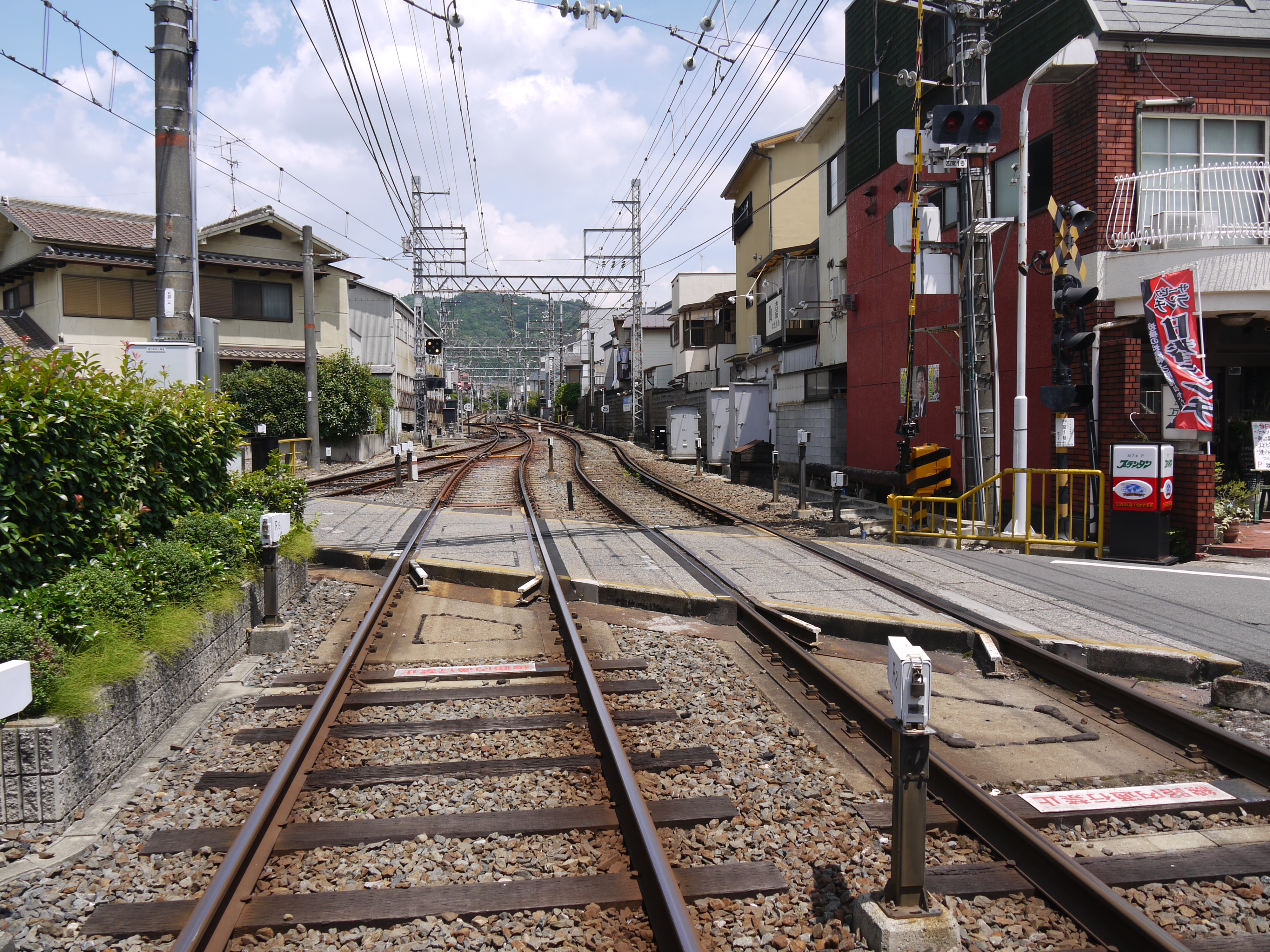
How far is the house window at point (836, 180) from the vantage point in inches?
870

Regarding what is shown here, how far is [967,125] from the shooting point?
11141 millimetres

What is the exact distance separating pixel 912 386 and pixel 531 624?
8004 millimetres

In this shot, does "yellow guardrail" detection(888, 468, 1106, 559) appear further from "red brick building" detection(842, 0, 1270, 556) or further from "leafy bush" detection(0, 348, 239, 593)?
"leafy bush" detection(0, 348, 239, 593)

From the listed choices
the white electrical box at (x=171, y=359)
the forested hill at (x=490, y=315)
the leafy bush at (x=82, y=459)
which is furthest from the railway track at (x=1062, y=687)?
the forested hill at (x=490, y=315)

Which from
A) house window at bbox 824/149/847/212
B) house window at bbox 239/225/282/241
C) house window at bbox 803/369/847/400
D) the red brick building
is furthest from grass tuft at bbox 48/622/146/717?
house window at bbox 239/225/282/241

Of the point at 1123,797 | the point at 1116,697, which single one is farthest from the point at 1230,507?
the point at 1123,797

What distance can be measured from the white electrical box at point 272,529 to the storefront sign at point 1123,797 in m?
5.85

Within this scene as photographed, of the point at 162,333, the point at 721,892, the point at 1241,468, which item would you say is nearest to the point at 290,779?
the point at 721,892

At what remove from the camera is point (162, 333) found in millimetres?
8125

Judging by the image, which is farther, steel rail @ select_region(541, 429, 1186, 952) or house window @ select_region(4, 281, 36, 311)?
house window @ select_region(4, 281, 36, 311)

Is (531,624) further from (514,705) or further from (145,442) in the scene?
(145,442)

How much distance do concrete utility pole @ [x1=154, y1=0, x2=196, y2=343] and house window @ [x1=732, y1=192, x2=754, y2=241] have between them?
2667cm

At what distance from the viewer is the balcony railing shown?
11.7 meters

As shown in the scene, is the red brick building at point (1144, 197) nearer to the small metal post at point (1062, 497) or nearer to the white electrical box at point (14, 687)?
the small metal post at point (1062, 497)
